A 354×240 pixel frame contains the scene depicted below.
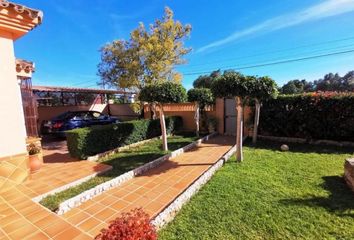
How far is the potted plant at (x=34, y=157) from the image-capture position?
16.4 feet

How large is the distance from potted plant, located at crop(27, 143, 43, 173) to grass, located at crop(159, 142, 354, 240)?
13.9 feet

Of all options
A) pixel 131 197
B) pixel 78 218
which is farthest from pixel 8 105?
pixel 131 197

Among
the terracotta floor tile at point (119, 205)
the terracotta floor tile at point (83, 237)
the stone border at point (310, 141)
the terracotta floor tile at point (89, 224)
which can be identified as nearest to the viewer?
the terracotta floor tile at point (83, 237)

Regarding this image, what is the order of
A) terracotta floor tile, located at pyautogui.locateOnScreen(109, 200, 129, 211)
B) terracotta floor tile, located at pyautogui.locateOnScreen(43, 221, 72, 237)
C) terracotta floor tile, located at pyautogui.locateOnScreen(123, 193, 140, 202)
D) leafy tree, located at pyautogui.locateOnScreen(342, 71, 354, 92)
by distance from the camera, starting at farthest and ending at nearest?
leafy tree, located at pyautogui.locateOnScreen(342, 71, 354, 92)
terracotta floor tile, located at pyautogui.locateOnScreen(123, 193, 140, 202)
terracotta floor tile, located at pyautogui.locateOnScreen(109, 200, 129, 211)
terracotta floor tile, located at pyautogui.locateOnScreen(43, 221, 72, 237)

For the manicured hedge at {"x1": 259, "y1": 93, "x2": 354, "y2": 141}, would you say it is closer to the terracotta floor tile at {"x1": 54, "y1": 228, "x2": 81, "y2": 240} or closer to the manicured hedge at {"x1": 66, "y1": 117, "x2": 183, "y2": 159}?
the manicured hedge at {"x1": 66, "y1": 117, "x2": 183, "y2": 159}

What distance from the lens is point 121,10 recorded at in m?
9.16

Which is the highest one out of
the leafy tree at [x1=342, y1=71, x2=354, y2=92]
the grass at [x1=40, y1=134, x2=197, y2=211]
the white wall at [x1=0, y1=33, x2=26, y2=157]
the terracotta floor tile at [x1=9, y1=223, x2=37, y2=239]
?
the leafy tree at [x1=342, y1=71, x2=354, y2=92]

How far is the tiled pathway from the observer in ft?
10.1

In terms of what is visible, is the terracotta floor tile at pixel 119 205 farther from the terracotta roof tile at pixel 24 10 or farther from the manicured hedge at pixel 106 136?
the terracotta roof tile at pixel 24 10

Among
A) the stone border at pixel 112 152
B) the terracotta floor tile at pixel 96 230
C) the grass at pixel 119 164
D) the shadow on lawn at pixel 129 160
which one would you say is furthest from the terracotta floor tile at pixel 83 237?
the stone border at pixel 112 152

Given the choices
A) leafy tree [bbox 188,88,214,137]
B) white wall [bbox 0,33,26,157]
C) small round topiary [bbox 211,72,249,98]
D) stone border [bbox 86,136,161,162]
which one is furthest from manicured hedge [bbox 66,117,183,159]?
small round topiary [bbox 211,72,249,98]

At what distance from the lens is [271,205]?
3.31 m

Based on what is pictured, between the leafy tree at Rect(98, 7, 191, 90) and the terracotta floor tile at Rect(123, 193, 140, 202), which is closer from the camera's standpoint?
the terracotta floor tile at Rect(123, 193, 140, 202)

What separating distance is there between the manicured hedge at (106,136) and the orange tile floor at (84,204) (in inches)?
19.3
